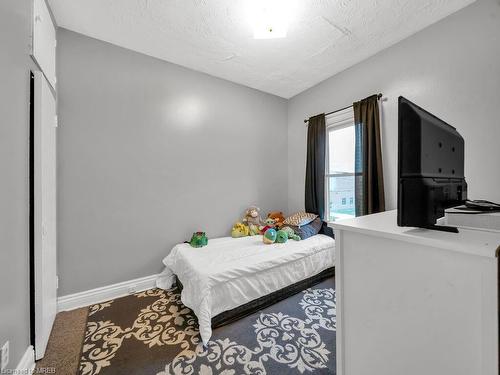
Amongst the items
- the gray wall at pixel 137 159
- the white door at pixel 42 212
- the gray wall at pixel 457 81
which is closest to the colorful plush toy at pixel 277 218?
the gray wall at pixel 137 159

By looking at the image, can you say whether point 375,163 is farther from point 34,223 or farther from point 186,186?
point 34,223

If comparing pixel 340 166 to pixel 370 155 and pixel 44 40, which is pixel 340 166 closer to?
pixel 370 155

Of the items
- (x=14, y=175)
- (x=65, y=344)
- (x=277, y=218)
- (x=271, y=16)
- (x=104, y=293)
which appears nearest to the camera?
(x=14, y=175)

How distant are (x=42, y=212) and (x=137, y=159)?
994 mm

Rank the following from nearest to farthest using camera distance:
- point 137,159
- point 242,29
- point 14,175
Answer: point 14,175
point 242,29
point 137,159

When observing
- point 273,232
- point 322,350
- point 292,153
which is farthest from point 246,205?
point 322,350

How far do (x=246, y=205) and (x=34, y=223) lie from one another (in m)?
2.18

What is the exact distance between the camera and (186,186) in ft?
8.28

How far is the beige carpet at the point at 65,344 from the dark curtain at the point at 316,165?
2.74m

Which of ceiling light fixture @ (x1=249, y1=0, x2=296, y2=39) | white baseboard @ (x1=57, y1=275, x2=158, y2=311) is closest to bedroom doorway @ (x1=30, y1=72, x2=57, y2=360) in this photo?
white baseboard @ (x1=57, y1=275, x2=158, y2=311)

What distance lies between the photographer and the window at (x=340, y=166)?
2.67m

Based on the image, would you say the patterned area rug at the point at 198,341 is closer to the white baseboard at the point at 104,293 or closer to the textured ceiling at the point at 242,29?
the white baseboard at the point at 104,293

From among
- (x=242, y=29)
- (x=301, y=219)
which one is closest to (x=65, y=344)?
(x=301, y=219)

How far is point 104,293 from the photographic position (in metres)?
2.01
